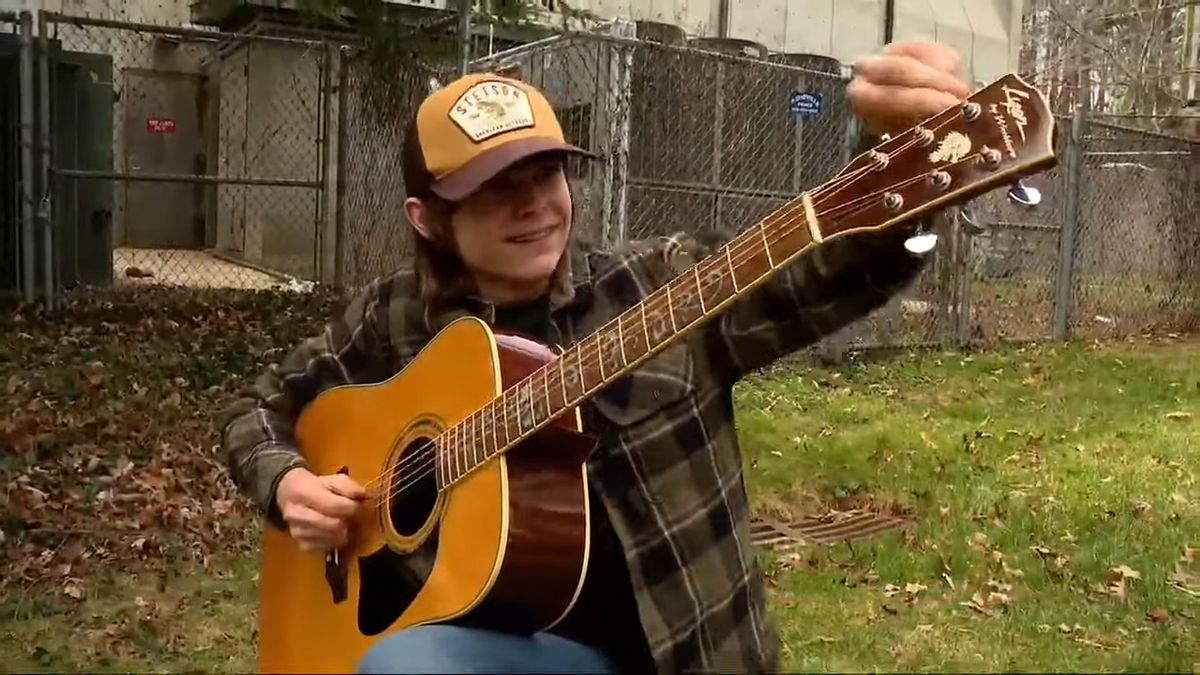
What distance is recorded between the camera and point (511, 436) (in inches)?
62.4

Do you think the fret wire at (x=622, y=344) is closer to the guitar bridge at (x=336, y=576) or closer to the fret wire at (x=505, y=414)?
the fret wire at (x=505, y=414)

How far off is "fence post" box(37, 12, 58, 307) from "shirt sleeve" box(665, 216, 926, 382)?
612 centimetres

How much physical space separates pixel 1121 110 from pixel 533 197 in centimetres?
1814

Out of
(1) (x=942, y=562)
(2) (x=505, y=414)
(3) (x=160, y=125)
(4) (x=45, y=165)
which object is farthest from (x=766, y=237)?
(3) (x=160, y=125)

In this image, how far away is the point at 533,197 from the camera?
70.1 inches

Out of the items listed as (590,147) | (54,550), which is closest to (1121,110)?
(590,147)

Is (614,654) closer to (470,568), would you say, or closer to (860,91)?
(470,568)

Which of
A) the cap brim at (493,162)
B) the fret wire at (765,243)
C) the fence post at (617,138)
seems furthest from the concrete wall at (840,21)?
the fret wire at (765,243)

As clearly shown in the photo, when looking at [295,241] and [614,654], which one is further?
[295,241]

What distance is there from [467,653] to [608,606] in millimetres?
345

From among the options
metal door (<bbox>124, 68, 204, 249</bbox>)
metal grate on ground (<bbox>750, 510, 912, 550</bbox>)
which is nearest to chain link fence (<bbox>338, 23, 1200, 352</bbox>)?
metal grate on ground (<bbox>750, 510, 912, 550</bbox>)

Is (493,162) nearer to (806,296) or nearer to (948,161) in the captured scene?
(806,296)

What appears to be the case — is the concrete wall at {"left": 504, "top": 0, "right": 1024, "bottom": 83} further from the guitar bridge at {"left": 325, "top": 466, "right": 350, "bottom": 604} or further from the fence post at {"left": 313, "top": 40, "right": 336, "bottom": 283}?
the guitar bridge at {"left": 325, "top": 466, "right": 350, "bottom": 604}

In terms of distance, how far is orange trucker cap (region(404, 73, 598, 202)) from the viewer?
174 centimetres
